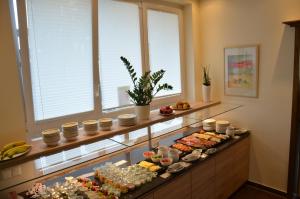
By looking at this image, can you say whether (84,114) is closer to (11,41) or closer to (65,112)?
(65,112)

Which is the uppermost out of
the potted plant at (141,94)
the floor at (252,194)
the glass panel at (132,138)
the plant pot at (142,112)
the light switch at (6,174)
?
the potted plant at (141,94)

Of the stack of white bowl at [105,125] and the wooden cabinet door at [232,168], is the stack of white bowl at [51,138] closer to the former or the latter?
the stack of white bowl at [105,125]

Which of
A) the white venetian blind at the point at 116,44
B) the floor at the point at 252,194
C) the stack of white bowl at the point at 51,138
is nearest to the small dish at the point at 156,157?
the white venetian blind at the point at 116,44

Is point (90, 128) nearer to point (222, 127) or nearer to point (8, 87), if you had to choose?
point (8, 87)

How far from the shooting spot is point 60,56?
→ 2.17 meters

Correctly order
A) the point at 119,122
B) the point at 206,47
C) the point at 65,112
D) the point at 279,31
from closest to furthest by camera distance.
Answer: the point at 119,122 < the point at 65,112 < the point at 279,31 < the point at 206,47

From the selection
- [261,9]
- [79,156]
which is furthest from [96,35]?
[261,9]

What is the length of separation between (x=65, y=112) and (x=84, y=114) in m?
0.21

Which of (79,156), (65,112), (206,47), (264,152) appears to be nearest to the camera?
(79,156)

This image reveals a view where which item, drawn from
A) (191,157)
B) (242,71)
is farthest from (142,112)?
(242,71)

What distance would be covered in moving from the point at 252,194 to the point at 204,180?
1.10 metres

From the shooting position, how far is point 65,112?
7.41ft

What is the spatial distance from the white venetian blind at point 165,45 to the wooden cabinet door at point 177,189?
1.40 metres

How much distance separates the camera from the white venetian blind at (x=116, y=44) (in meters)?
2.51
